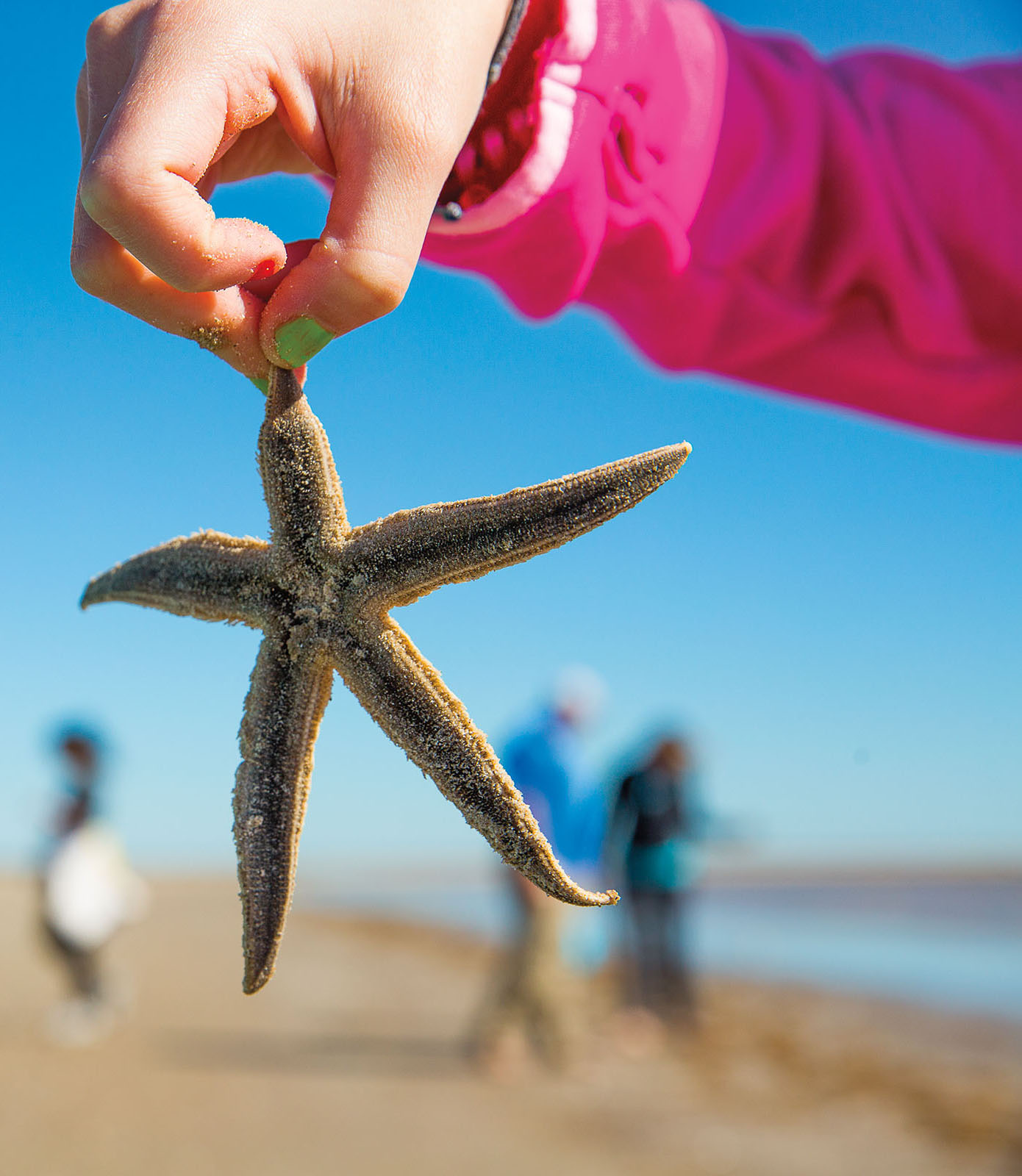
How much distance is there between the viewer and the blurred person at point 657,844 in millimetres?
11594

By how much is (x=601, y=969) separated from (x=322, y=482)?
1636 cm

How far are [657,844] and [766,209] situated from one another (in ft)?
31.4

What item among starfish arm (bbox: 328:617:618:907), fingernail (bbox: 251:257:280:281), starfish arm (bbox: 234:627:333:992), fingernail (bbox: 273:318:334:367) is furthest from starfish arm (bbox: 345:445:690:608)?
fingernail (bbox: 251:257:280:281)

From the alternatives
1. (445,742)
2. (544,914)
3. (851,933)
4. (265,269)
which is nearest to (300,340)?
(265,269)

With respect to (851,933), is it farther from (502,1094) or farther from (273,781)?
(273,781)

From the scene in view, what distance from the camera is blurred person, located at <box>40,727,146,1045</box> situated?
36.2 ft

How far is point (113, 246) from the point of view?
70.3 inches

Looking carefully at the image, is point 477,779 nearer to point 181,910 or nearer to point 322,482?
point 322,482

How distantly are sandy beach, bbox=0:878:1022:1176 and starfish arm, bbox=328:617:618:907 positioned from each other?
813 centimetres

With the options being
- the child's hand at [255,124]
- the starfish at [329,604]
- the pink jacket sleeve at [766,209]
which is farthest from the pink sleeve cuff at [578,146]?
the starfish at [329,604]

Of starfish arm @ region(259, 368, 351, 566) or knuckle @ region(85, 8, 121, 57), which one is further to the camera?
starfish arm @ region(259, 368, 351, 566)

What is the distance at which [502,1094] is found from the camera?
34.8ft

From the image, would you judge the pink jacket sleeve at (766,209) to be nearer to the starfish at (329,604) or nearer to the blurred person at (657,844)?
the starfish at (329,604)

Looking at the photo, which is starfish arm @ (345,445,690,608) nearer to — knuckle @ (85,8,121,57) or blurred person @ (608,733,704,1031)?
knuckle @ (85,8,121,57)
